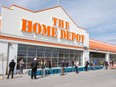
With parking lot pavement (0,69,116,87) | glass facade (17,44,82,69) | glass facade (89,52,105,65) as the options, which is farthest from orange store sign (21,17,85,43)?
glass facade (89,52,105,65)

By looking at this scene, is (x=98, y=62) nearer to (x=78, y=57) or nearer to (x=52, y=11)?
(x=78, y=57)

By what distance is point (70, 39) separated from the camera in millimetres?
29469

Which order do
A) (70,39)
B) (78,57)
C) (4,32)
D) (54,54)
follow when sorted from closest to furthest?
1. (4,32)
2. (54,54)
3. (70,39)
4. (78,57)

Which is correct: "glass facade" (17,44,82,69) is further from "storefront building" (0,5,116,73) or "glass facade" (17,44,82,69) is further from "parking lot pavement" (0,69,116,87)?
"parking lot pavement" (0,69,116,87)

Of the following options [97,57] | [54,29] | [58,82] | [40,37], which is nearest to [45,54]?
[40,37]

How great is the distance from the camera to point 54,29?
26.3 meters

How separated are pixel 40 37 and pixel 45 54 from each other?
285 centimetres

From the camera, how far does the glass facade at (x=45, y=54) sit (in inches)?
889

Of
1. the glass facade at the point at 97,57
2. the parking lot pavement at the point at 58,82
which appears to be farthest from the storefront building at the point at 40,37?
the glass facade at the point at 97,57

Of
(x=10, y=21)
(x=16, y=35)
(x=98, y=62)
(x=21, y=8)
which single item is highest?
(x=21, y=8)

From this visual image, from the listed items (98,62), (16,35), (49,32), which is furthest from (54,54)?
(98,62)

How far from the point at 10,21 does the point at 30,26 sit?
293cm

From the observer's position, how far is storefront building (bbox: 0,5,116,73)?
20.1 meters

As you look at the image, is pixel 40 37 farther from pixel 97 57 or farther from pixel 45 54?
pixel 97 57
